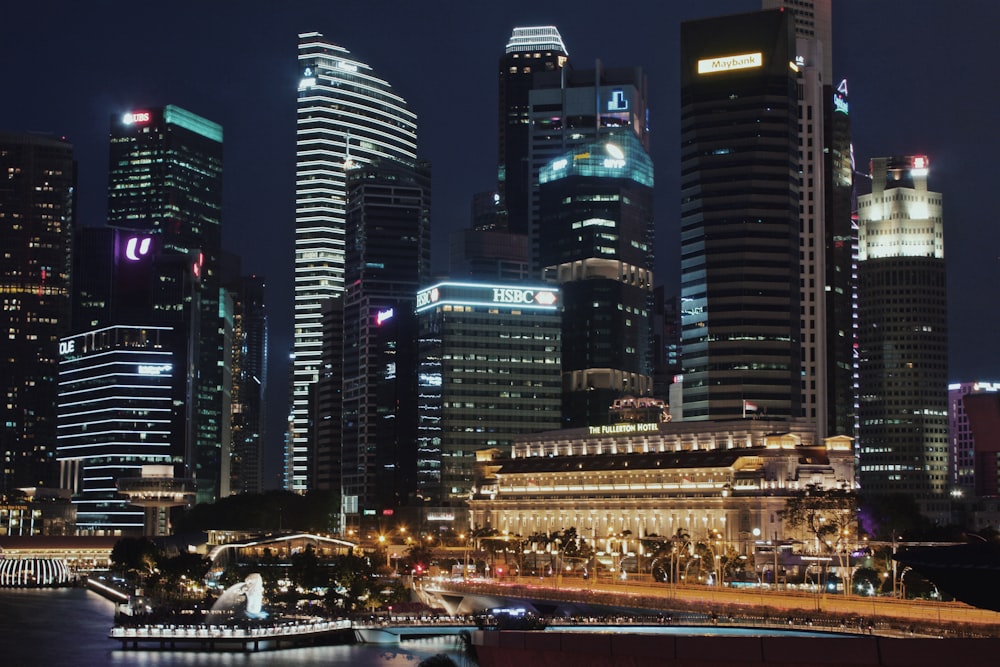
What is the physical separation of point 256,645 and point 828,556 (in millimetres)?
82600

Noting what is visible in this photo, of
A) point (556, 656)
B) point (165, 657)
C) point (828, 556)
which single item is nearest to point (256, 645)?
point (165, 657)

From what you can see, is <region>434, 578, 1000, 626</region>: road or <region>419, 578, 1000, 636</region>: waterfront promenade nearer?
<region>419, 578, 1000, 636</region>: waterfront promenade

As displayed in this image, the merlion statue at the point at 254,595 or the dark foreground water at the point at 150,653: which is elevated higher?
the merlion statue at the point at 254,595

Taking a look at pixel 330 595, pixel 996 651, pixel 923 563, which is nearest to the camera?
pixel 996 651

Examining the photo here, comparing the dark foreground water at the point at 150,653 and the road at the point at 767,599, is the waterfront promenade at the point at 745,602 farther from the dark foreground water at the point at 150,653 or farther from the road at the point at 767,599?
the dark foreground water at the point at 150,653

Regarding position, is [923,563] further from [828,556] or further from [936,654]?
[828,556]

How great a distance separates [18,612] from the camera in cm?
19212

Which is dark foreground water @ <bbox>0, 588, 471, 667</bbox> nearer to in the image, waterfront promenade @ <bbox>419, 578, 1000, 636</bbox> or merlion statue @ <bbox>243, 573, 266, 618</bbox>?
merlion statue @ <bbox>243, 573, 266, 618</bbox>

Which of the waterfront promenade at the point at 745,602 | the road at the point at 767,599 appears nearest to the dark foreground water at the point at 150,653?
the waterfront promenade at the point at 745,602

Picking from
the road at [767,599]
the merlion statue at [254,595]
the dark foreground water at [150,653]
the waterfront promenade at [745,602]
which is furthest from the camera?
the merlion statue at [254,595]

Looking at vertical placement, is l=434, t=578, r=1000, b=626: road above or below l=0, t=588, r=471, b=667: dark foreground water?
above

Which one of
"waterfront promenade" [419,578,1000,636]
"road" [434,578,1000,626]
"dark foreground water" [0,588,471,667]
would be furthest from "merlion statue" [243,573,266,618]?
"road" [434,578,1000,626]

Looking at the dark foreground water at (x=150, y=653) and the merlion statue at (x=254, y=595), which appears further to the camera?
the merlion statue at (x=254, y=595)

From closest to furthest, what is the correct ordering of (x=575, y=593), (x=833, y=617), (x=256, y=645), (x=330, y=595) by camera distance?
(x=833, y=617)
(x=256, y=645)
(x=575, y=593)
(x=330, y=595)
